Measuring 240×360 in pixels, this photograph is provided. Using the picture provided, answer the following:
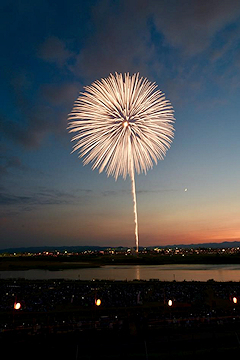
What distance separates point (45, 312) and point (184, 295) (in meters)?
18.1

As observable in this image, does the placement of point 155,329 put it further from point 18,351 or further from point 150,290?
point 150,290

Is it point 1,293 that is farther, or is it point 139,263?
point 139,263

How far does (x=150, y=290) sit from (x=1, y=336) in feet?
93.5

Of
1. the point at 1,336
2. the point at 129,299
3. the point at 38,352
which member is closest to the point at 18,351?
the point at 38,352

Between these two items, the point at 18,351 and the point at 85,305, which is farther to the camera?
the point at 85,305

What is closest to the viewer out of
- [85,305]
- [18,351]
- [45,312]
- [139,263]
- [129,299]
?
[18,351]

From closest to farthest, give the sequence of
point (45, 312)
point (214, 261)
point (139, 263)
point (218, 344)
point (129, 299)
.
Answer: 1. point (218, 344)
2. point (45, 312)
3. point (129, 299)
4. point (214, 261)
5. point (139, 263)

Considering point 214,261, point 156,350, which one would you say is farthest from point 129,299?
point 214,261

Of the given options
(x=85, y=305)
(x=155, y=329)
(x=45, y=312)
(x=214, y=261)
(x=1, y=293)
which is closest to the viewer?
(x=155, y=329)

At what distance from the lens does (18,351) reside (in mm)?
13742

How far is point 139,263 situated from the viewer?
16250cm

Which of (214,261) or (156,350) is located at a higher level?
(214,261)

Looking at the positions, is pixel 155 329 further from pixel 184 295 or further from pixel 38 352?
pixel 184 295

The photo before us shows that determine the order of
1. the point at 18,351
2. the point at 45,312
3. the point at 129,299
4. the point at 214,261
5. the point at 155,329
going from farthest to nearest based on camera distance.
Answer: the point at 214,261 → the point at 129,299 → the point at 45,312 → the point at 155,329 → the point at 18,351
